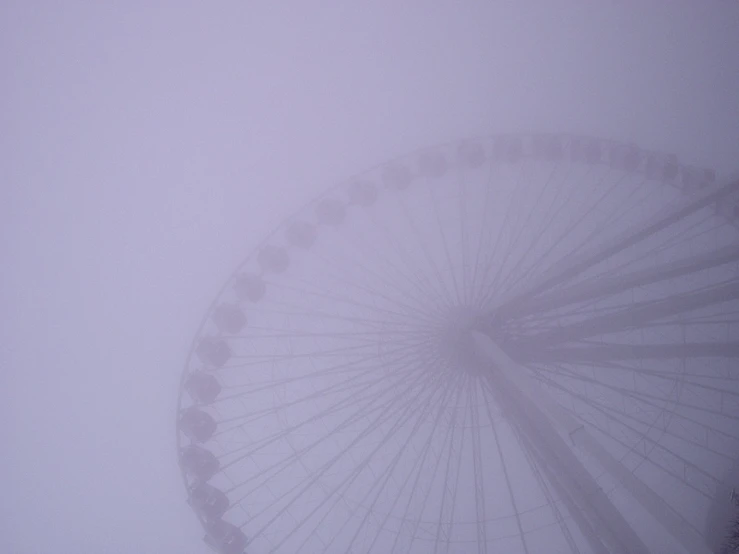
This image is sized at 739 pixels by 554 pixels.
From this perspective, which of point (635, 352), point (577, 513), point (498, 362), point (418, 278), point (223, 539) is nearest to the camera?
point (577, 513)

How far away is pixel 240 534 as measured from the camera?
9.21m

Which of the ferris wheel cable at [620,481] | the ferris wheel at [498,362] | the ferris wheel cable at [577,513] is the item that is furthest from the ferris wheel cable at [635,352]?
the ferris wheel cable at [620,481]

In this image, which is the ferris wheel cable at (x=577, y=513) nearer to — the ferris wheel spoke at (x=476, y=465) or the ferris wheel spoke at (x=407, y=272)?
the ferris wheel spoke at (x=476, y=465)

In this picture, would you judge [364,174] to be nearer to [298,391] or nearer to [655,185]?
[298,391]

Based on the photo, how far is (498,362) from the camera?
699 centimetres

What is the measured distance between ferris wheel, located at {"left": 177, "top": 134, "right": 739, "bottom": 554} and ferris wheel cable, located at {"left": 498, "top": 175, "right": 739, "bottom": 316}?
0.03 m

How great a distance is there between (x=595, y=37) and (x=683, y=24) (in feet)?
9.07

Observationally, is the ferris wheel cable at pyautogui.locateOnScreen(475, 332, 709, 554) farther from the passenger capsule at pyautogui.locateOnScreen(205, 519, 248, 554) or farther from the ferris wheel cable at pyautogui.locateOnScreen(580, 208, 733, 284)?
the passenger capsule at pyautogui.locateOnScreen(205, 519, 248, 554)

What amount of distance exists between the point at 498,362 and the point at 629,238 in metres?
2.70

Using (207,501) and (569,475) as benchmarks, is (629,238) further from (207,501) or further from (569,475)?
(207,501)

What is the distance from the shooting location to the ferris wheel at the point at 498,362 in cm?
713

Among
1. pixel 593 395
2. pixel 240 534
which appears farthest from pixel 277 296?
pixel 593 395

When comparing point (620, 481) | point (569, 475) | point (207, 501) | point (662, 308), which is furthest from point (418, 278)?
point (207, 501)

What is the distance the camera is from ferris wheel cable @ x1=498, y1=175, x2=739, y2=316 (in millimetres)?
6746
